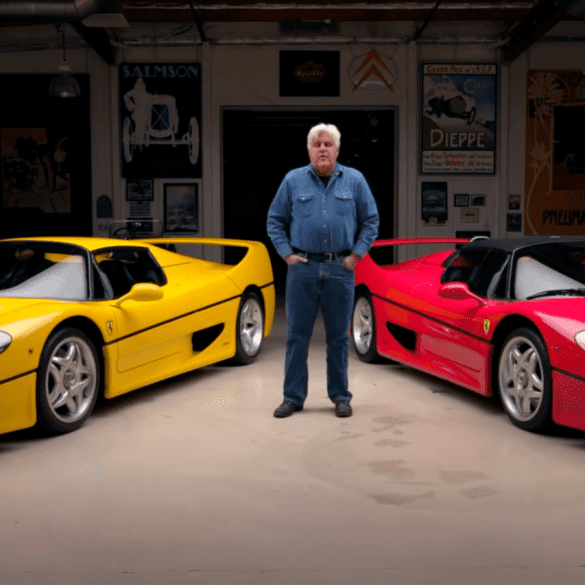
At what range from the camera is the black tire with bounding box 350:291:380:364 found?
5.93 m

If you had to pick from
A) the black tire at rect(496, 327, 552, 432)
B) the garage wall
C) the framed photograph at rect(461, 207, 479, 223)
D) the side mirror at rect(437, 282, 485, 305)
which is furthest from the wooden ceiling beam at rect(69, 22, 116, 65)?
the black tire at rect(496, 327, 552, 432)

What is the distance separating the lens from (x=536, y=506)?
3.06 m

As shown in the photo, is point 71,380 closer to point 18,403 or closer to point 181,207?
point 18,403

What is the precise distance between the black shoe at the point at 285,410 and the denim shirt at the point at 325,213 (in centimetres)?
86

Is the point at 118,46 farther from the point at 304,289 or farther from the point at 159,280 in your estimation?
the point at 304,289

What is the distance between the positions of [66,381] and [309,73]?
9.06 meters

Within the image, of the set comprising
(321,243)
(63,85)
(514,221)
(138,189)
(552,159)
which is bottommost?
(321,243)

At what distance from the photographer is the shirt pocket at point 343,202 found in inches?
171

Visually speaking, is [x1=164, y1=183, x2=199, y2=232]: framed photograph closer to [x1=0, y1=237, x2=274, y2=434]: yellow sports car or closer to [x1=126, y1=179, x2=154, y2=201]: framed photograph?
[x1=126, y1=179, x2=154, y2=201]: framed photograph

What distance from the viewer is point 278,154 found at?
13383mm

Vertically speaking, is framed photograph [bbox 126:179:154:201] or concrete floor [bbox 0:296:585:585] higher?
framed photograph [bbox 126:179:154:201]

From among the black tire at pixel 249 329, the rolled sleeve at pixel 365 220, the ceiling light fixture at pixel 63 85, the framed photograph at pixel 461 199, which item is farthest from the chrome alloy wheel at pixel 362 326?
the framed photograph at pixel 461 199

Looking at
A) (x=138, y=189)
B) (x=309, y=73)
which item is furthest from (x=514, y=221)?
(x=138, y=189)

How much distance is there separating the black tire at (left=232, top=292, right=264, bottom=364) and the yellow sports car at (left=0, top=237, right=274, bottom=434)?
0.01 metres
